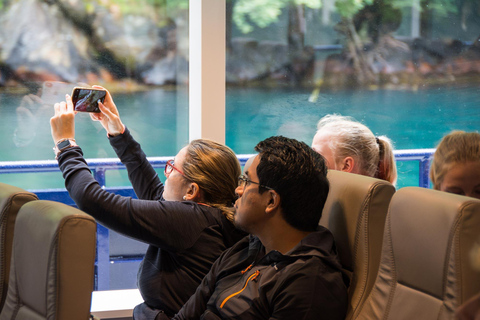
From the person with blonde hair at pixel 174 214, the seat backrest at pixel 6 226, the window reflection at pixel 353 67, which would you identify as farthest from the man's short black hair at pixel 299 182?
the window reflection at pixel 353 67

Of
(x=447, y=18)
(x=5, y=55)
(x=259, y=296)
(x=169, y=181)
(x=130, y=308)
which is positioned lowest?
(x=130, y=308)

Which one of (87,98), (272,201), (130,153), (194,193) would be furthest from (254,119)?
(272,201)

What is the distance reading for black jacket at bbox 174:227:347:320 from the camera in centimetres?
136

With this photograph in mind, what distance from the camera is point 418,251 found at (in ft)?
4.28

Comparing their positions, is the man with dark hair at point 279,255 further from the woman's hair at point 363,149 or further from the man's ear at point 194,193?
the woman's hair at point 363,149

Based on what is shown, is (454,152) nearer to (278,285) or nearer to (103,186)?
(278,285)

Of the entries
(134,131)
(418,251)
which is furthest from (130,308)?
(418,251)

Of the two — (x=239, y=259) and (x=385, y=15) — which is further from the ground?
(x=385, y=15)

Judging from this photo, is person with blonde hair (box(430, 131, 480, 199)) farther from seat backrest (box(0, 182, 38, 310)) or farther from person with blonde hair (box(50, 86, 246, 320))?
seat backrest (box(0, 182, 38, 310))

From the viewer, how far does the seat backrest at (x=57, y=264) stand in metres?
1.36

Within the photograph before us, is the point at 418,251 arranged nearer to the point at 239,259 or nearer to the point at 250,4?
the point at 239,259

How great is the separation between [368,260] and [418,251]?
20cm

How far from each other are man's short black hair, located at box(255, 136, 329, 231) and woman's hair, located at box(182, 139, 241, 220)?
0.40m

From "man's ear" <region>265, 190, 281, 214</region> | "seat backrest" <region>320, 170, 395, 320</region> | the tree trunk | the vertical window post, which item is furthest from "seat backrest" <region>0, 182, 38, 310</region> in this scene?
the tree trunk
